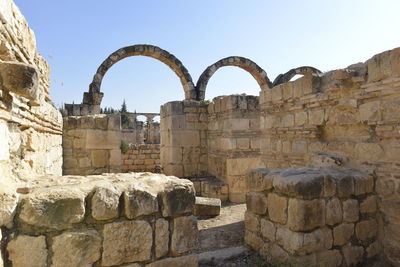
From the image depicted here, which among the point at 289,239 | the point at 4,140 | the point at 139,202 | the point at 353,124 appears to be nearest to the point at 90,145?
the point at 4,140

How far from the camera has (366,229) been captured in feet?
10.6

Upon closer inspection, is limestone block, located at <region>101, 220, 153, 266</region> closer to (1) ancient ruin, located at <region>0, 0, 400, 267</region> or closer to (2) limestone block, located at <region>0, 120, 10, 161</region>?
(1) ancient ruin, located at <region>0, 0, 400, 267</region>

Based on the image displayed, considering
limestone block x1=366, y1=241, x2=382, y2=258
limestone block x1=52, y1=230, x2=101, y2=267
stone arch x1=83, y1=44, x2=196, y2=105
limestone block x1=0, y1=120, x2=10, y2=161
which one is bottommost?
limestone block x1=366, y1=241, x2=382, y2=258

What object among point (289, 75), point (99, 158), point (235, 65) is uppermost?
point (235, 65)

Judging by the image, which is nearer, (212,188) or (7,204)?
(7,204)

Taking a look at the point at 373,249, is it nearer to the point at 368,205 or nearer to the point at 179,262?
the point at 368,205

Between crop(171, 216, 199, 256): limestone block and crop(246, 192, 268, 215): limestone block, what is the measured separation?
1626 millimetres

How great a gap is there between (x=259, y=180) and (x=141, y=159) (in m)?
8.51

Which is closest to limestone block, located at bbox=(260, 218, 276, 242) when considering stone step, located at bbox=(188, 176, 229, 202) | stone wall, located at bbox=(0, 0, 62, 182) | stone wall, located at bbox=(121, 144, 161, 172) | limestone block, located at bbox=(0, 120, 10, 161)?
stone wall, located at bbox=(0, 0, 62, 182)

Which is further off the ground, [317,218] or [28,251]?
[28,251]

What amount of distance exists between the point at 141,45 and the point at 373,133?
9.22 meters

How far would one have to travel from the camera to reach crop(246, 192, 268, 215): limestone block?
3.43 metres

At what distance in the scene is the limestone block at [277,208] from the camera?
304 centimetres

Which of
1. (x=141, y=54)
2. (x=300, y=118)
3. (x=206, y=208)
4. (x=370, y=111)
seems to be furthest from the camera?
(x=141, y=54)
